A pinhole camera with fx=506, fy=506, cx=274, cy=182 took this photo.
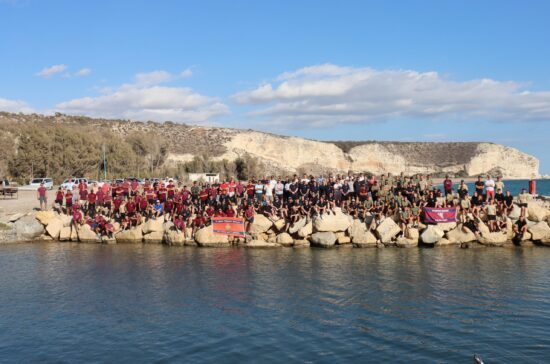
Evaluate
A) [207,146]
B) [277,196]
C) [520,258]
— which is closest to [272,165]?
[207,146]

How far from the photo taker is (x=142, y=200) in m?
28.0

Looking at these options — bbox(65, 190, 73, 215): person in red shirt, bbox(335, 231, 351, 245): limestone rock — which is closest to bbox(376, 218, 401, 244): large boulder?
bbox(335, 231, 351, 245): limestone rock

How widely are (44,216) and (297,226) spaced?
1513 cm

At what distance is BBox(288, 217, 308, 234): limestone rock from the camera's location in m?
25.4

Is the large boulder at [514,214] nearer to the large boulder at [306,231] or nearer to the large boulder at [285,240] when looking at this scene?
the large boulder at [306,231]

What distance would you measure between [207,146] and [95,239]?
65.8 meters

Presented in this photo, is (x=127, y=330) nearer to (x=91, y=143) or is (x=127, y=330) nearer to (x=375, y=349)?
(x=375, y=349)

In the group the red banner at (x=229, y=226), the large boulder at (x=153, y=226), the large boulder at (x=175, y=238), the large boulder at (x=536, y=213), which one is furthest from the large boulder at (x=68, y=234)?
the large boulder at (x=536, y=213)

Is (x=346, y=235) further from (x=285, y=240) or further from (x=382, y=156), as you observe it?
(x=382, y=156)

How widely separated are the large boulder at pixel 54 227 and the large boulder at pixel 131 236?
13.1 feet

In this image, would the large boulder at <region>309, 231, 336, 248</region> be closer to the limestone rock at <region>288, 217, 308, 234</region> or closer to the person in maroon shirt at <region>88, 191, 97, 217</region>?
the limestone rock at <region>288, 217, 308, 234</region>

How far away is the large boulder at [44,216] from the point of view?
29344mm

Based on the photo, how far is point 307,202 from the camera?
2647 cm

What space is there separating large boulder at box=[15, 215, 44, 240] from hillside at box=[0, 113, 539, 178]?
31.6m
